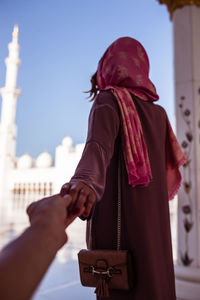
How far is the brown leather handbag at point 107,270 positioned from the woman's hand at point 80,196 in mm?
200

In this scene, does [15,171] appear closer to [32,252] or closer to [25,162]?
[25,162]

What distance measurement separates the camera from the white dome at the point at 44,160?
7402mm

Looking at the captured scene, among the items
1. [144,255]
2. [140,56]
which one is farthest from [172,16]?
[144,255]

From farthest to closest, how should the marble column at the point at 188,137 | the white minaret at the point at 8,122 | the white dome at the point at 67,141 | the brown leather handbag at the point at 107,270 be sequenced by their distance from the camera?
the white dome at the point at 67,141 → the white minaret at the point at 8,122 → the marble column at the point at 188,137 → the brown leather handbag at the point at 107,270

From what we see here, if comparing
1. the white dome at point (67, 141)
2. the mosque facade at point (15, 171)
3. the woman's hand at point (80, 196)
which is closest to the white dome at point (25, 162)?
the mosque facade at point (15, 171)

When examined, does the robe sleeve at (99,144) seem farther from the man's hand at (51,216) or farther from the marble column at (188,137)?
the marble column at (188,137)

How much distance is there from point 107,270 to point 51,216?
12.6 inches

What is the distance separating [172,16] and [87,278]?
71.6 inches

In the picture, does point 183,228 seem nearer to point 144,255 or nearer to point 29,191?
point 144,255

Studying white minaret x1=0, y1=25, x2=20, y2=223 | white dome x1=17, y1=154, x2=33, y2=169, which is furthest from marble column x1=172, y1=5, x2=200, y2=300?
white dome x1=17, y1=154, x2=33, y2=169

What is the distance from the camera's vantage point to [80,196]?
1.17 feet

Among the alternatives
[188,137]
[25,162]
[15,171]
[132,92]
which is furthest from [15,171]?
[132,92]

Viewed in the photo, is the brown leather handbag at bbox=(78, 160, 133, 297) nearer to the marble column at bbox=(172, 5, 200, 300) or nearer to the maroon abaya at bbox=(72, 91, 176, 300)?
the maroon abaya at bbox=(72, 91, 176, 300)

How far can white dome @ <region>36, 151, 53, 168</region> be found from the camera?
740cm
